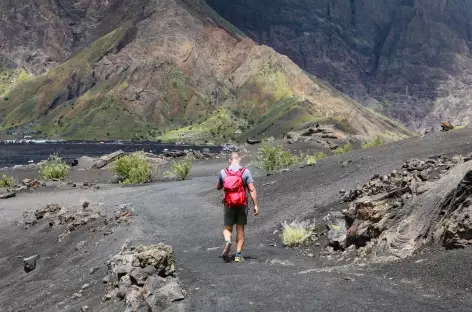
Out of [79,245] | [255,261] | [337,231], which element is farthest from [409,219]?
[79,245]

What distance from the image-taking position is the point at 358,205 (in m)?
14.6

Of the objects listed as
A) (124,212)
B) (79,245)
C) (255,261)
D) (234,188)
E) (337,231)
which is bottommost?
(79,245)

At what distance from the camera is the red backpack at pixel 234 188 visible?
A: 1345cm

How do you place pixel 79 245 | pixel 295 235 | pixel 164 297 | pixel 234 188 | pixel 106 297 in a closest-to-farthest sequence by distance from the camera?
pixel 164 297, pixel 106 297, pixel 234 188, pixel 295 235, pixel 79 245

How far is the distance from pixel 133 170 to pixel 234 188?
3140cm

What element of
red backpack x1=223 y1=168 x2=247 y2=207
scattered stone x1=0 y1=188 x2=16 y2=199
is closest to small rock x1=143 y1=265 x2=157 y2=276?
red backpack x1=223 y1=168 x2=247 y2=207

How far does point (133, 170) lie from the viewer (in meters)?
43.8

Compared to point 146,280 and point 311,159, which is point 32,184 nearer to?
point 311,159

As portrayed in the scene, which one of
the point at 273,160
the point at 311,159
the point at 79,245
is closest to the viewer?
the point at 79,245

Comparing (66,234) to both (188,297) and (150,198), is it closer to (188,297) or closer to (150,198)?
(150,198)

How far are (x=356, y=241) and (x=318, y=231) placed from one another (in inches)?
116

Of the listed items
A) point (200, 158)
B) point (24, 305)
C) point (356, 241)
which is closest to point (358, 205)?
point (356, 241)

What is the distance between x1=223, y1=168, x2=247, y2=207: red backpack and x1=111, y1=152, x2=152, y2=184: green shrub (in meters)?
30.4

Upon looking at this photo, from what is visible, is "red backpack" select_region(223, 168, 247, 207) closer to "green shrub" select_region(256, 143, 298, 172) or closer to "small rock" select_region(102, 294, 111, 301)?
"small rock" select_region(102, 294, 111, 301)
